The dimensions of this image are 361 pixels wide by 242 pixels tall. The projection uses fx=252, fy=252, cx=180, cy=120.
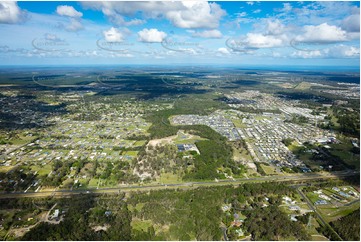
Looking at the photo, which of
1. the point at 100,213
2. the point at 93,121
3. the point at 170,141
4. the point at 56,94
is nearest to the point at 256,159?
the point at 170,141

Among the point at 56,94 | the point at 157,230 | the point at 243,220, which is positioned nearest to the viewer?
the point at 157,230

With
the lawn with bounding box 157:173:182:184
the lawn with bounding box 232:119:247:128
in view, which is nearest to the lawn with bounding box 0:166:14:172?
the lawn with bounding box 157:173:182:184

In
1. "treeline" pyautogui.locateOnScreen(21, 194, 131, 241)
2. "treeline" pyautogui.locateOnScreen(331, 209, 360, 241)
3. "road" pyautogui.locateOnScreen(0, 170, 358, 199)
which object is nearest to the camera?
"treeline" pyautogui.locateOnScreen(21, 194, 131, 241)

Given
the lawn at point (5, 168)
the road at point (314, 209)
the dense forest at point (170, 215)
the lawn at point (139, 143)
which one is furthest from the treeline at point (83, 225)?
the road at point (314, 209)

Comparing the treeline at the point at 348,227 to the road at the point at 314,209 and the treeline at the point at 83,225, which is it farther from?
the treeline at the point at 83,225

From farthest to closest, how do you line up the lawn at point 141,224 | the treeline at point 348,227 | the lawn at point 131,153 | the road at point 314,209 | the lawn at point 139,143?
the lawn at point 139,143 → the lawn at point 131,153 → the road at point 314,209 → the lawn at point 141,224 → the treeline at point 348,227

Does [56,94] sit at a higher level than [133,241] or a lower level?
lower

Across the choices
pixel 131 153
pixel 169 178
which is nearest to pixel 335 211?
pixel 169 178

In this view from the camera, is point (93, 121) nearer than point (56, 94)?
Yes

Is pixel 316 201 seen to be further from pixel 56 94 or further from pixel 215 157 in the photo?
pixel 56 94

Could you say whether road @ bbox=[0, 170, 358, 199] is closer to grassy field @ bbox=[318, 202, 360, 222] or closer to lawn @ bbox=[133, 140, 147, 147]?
grassy field @ bbox=[318, 202, 360, 222]

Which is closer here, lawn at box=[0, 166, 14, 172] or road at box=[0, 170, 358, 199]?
road at box=[0, 170, 358, 199]
